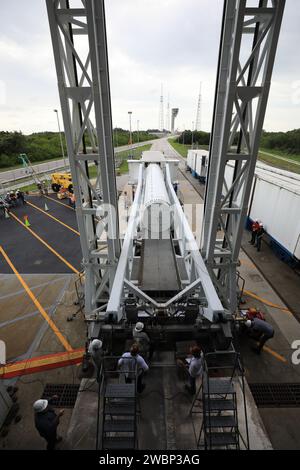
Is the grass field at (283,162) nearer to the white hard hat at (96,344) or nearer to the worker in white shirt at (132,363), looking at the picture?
the worker in white shirt at (132,363)

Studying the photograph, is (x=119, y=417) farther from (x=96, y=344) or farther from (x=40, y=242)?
(x=40, y=242)

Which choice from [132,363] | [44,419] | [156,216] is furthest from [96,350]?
[156,216]

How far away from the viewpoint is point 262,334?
615cm

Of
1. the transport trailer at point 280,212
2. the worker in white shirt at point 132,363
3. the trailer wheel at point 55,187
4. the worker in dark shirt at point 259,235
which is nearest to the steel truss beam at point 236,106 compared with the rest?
the worker in white shirt at point 132,363

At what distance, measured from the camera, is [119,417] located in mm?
4074

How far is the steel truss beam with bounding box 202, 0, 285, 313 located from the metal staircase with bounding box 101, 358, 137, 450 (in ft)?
11.6

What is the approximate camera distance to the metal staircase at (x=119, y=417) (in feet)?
12.0

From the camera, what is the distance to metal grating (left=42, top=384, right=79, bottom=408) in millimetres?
5125

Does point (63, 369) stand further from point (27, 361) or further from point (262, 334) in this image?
point (262, 334)

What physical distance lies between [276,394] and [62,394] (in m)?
4.79

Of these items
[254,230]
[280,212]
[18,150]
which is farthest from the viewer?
[18,150]

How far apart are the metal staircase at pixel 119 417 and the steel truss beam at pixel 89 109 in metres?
1.85

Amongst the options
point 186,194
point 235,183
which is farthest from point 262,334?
point 186,194
